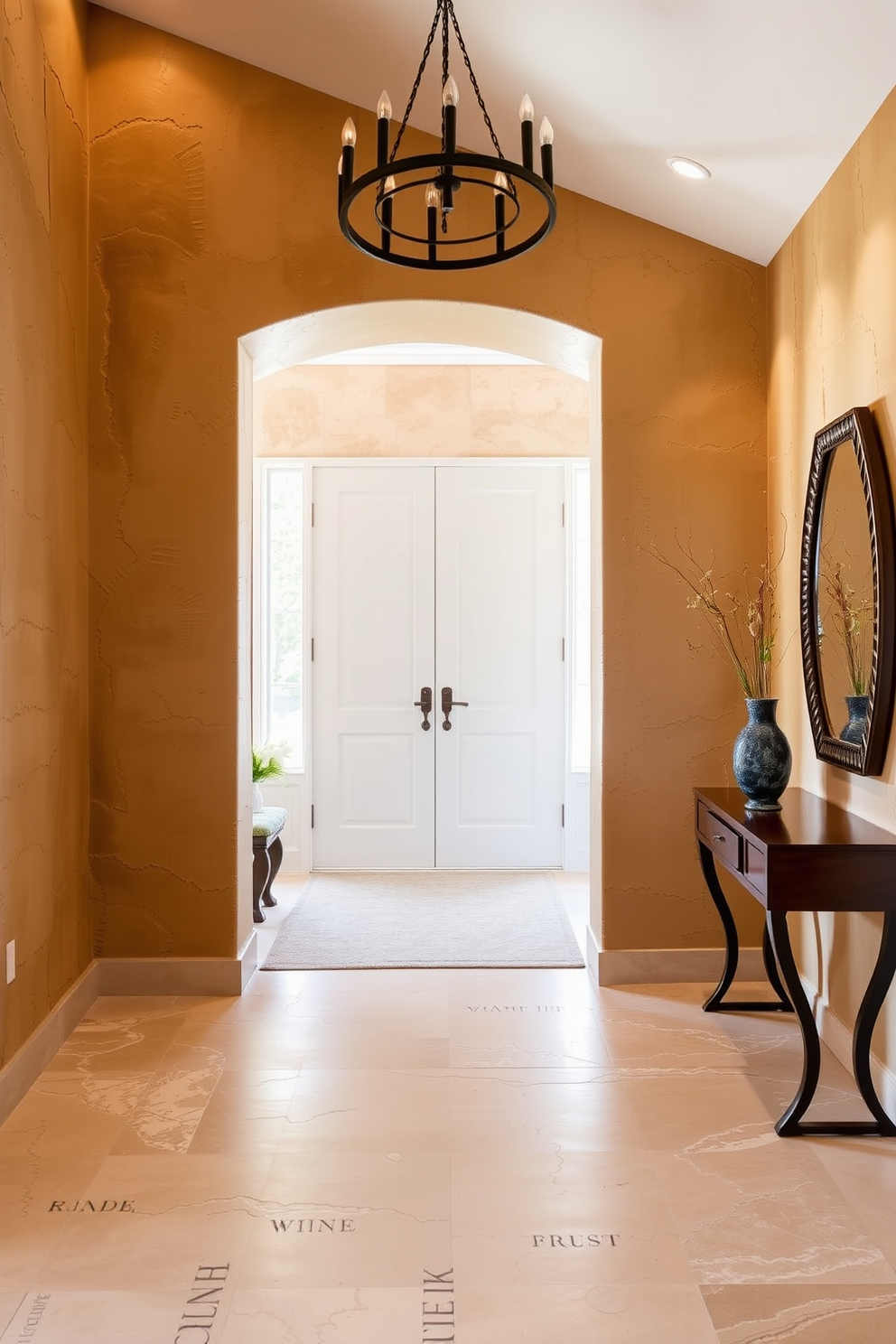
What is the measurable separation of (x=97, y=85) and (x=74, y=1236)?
3780mm

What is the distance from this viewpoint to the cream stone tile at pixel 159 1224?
2158mm

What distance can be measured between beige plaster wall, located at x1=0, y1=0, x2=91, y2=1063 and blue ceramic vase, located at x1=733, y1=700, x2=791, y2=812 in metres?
2.19

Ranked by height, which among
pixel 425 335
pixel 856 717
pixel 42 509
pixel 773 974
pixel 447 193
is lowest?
pixel 773 974

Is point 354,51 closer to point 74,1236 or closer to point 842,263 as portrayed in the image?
point 842,263

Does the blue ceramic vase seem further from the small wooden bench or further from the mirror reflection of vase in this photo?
the small wooden bench

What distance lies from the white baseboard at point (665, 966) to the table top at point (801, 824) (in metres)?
0.76

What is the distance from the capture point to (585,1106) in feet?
9.68

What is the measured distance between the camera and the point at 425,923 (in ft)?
16.2

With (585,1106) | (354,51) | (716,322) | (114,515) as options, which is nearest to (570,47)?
(354,51)

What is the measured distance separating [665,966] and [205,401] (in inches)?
109

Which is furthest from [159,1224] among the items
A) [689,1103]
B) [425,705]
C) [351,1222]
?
[425,705]

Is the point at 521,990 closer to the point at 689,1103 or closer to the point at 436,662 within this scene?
the point at 689,1103

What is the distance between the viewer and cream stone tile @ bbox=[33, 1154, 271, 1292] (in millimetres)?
2158

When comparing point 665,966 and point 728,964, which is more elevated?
point 728,964
